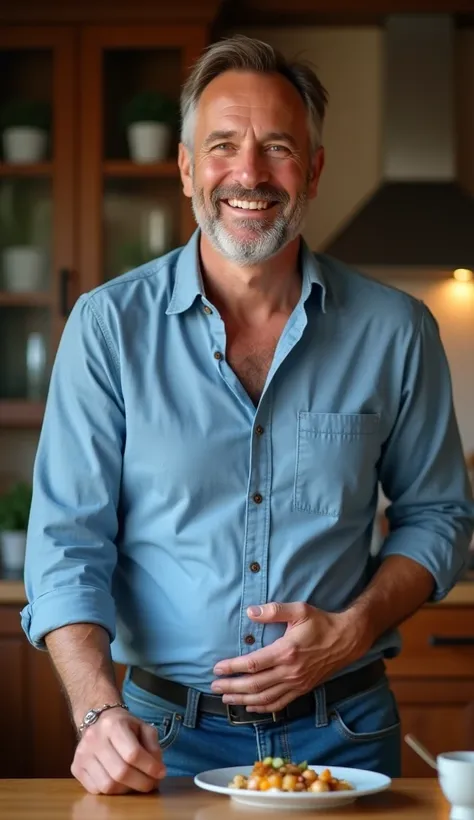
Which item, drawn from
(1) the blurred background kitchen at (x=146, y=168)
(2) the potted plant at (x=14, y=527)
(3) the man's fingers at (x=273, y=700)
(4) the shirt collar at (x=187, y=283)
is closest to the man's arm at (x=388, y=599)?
(3) the man's fingers at (x=273, y=700)

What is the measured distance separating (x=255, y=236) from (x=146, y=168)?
5.70ft

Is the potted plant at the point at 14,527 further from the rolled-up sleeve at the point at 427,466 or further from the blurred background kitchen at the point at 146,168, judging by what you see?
the rolled-up sleeve at the point at 427,466

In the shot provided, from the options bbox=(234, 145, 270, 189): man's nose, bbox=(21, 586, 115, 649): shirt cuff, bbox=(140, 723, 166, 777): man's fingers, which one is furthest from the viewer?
bbox=(234, 145, 270, 189): man's nose

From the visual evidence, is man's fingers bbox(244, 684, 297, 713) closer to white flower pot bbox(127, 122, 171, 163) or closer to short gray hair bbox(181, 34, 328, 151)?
short gray hair bbox(181, 34, 328, 151)

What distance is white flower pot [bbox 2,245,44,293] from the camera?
11.3 feet

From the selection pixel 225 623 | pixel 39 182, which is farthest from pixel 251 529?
pixel 39 182

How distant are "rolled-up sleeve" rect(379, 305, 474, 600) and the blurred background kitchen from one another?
4.51 feet

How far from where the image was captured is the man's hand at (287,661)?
1.53 metres

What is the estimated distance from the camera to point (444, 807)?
130 cm

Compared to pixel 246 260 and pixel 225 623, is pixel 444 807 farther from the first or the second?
pixel 246 260

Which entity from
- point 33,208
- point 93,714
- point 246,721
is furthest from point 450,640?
point 93,714

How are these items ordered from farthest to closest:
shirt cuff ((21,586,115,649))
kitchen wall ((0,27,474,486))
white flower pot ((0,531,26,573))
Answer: kitchen wall ((0,27,474,486)), white flower pot ((0,531,26,573)), shirt cuff ((21,586,115,649))

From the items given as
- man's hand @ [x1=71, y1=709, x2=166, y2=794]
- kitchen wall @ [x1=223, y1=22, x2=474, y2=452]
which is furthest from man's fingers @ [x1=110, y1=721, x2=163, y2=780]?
kitchen wall @ [x1=223, y1=22, x2=474, y2=452]

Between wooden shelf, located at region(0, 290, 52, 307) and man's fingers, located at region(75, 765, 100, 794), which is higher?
wooden shelf, located at region(0, 290, 52, 307)
